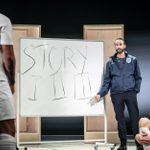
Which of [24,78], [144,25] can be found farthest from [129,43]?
[24,78]

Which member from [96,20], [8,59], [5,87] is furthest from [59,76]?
[5,87]

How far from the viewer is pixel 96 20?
6027 millimetres

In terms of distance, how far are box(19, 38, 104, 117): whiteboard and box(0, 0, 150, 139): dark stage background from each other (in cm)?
127

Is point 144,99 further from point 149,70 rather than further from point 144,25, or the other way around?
point 144,25

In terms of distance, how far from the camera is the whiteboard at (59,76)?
4520 millimetres

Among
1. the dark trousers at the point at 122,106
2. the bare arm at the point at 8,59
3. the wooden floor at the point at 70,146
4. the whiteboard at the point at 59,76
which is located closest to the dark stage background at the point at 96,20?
the wooden floor at the point at 70,146

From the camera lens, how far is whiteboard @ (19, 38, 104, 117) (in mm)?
4520

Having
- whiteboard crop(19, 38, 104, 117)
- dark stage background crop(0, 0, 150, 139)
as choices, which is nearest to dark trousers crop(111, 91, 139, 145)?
whiteboard crop(19, 38, 104, 117)

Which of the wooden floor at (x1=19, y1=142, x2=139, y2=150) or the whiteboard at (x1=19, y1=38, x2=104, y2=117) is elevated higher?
the whiteboard at (x1=19, y1=38, x2=104, y2=117)

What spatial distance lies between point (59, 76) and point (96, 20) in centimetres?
171

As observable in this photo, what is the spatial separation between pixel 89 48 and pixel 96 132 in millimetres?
1471

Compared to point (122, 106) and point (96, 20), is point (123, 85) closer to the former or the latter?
point (122, 106)

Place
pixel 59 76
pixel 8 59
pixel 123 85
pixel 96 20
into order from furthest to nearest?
1. pixel 96 20
2. pixel 59 76
3. pixel 123 85
4. pixel 8 59

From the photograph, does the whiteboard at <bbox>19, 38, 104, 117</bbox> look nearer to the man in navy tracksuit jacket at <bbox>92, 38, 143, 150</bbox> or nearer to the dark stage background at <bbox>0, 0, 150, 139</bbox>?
the man in navy tracksuit jacket at <bbox>92, 38, 143, 150</bbox>
